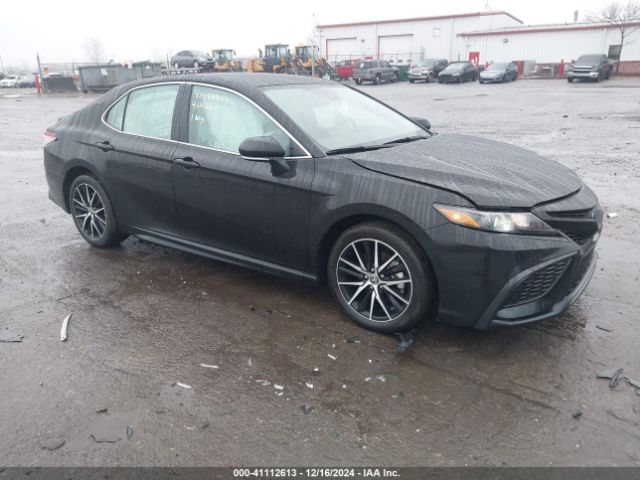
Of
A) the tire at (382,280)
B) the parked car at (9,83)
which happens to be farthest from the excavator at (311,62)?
the tire at (382,280)

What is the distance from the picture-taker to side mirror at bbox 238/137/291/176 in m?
3.60

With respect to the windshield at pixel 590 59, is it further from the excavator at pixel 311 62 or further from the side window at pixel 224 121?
the side window at pixel 224 121

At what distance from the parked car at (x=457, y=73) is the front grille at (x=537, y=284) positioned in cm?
3777

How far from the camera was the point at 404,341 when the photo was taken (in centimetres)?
351

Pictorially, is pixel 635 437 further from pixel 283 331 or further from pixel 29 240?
pixel 29 240

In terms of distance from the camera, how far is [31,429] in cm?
276

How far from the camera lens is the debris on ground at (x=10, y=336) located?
366 cm

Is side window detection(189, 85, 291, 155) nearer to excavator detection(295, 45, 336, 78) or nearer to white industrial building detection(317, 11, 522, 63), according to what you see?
excavator detection(295, 45, 336, 78)

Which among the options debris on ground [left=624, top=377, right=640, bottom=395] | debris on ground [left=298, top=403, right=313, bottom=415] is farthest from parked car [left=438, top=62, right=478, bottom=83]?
debris on ground [left=298, top=403, right=313, bottom=415]

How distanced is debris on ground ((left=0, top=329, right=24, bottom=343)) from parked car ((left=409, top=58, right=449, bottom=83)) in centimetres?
4023

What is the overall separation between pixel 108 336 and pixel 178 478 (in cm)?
154

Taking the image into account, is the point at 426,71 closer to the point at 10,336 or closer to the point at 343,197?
the point at 343,197

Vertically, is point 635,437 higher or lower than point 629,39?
lower

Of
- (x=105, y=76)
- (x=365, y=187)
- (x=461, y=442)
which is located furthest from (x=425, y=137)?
(x=105, y=76)
